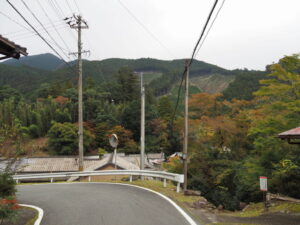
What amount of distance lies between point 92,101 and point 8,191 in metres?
58.2

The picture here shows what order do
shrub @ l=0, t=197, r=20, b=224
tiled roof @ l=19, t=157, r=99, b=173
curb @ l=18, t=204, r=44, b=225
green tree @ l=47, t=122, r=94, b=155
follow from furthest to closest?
green tree @ l=47, t=122, r=94, b=155, tiled roof @ l=19, t=157, r=99, b=173, curb @ l=18, t=204, r=44, b=225, shrub @ l=0, t=197, r=20, b=224

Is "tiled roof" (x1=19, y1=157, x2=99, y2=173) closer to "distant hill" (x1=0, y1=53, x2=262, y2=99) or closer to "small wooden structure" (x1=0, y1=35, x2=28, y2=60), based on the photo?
"small wooden structure" (x1=0, y1=35, x2=28, y2=60)

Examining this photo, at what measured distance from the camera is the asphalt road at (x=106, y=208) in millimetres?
6785

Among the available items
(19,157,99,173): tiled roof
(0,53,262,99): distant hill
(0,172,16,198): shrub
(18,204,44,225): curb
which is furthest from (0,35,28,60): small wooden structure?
(0,53,262,99): distant hill

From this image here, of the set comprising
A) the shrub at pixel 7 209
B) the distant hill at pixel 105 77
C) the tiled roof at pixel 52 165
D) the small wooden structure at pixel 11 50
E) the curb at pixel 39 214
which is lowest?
the tiled roof at pixel 52 165

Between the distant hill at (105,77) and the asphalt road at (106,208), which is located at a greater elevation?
the distant hill at (105,77)

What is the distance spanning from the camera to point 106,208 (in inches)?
322

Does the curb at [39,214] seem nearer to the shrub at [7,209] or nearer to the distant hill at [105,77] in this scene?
the shrub at [7,209]

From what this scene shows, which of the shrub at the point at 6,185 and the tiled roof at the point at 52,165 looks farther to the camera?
the tiled roof at the point at 52,165

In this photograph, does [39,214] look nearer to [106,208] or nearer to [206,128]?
[106,208]

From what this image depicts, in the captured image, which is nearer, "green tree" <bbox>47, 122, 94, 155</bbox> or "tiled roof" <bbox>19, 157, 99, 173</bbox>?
"tiled roof" <bbox>19, 157, 99, 173</bbox>

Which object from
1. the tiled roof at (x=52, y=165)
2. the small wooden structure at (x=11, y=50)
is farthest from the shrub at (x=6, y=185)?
the tiled roof at (x=52, y=165)

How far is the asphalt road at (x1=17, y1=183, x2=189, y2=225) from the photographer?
679 cm

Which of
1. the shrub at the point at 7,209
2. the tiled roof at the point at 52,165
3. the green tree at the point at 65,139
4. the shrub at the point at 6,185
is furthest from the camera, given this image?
the green tree at the point at 65,139
